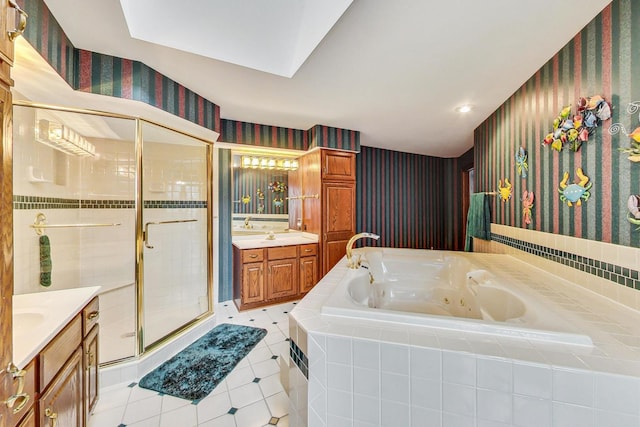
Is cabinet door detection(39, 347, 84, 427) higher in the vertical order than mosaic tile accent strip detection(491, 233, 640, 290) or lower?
lower

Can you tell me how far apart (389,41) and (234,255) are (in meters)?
2.72

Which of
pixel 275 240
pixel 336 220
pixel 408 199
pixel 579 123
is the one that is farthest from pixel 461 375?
pixel 408 199

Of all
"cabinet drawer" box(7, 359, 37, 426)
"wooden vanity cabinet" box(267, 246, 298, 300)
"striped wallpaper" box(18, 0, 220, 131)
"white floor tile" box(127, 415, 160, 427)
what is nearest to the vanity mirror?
"wooden vanity cabinet" box(267, 246, 298, 300)

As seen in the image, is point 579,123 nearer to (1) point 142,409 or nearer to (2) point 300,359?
(2) point 300,359

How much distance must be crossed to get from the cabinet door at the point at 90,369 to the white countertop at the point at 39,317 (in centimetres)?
23

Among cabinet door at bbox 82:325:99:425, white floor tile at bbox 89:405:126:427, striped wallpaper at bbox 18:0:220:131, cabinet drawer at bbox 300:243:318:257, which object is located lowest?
white floor tile at bbox 89:405:126:427

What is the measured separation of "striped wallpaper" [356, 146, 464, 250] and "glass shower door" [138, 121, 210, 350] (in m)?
2.43

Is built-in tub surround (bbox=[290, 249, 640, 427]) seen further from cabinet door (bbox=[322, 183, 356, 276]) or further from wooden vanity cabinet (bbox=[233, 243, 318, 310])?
cabinet door (bbox=[322, 183, 356, 276])

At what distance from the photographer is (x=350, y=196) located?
341 centimetres

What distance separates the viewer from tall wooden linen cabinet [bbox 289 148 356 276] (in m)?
3.21

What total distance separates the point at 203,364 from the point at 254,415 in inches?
27.5

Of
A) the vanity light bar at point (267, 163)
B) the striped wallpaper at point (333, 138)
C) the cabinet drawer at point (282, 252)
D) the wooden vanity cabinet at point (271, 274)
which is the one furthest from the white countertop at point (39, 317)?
the striped wallpaper at point (333, 138)

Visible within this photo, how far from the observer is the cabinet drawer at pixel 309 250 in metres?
3.17

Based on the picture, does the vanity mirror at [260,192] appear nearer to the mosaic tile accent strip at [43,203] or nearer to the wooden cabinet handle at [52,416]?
the mosaic tile accent strip at [43,203]
